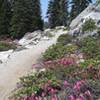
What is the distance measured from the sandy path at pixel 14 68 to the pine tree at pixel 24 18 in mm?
20899

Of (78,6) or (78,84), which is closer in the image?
(78,84)

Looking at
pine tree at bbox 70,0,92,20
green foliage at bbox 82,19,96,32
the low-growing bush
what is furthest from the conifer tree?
the low-growing bush

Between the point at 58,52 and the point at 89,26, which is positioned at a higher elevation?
the point at 89,26

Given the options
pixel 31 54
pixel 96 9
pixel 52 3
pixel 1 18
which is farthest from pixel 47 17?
pixel 31 54

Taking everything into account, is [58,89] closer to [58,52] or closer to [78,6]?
[58,52]

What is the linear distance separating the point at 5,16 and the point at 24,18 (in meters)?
4.25

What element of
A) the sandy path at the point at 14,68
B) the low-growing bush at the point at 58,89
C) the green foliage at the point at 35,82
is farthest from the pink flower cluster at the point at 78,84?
the sandy path at the point at 14,68

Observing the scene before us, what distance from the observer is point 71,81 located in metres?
12.0

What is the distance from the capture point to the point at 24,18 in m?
42.8

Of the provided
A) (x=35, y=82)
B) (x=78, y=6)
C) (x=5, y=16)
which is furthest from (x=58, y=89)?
(x=78, y=6)

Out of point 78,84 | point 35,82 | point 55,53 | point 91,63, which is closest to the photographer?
point 78,84

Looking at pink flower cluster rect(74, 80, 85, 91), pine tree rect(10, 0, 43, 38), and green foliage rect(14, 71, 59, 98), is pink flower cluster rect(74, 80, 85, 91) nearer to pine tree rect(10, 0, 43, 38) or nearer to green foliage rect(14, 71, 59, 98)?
green foliage rect(14, 71, 59, 98)

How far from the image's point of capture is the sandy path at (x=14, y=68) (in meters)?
14.2

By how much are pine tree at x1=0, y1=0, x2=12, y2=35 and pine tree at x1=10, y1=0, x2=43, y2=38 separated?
1.95 m
